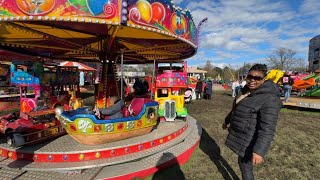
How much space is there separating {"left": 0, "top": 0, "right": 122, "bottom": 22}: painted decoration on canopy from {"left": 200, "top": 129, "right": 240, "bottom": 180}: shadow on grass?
3230 mm

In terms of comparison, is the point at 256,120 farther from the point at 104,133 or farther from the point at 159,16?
the point at 104,133

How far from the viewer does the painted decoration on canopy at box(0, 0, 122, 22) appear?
312 cm

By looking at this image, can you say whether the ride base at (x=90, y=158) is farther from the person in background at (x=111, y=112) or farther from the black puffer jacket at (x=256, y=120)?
the black puffer jacket at (x=256, y=120)

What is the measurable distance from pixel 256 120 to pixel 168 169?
1.96 m

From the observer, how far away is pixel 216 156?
454cm

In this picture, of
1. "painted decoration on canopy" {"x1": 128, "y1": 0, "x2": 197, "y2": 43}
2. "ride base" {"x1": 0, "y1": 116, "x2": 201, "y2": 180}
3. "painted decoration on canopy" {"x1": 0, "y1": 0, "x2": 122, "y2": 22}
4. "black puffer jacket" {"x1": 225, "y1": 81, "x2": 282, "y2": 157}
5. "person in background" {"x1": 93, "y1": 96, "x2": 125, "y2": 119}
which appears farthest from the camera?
"person in background" {"x1": 93, "y1": 96, "x2": 125, "y2": 119}

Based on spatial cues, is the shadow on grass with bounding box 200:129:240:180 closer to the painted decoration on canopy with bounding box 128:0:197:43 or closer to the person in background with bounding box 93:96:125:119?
the person in background with bounding box 93:96:125:119

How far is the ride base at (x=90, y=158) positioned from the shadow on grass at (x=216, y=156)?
51cm

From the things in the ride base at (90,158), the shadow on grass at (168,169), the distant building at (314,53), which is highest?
the distant building at (314,53)

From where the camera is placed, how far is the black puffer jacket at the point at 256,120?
7.42 ft

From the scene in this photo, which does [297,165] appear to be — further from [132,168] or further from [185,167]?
[132,168]

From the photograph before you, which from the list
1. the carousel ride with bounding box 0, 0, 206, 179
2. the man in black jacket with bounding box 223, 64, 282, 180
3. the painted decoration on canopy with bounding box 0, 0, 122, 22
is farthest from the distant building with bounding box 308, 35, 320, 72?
the painted decoration on canopy with bounding box 0, 0, 122, 22

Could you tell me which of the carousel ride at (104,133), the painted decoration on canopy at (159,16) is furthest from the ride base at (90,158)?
the painted decoration on canopy at (159,16)

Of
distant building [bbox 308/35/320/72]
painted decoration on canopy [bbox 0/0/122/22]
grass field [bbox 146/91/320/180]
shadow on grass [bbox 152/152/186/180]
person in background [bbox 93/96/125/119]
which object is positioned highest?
distant building [bbox 308/35/320/72]
